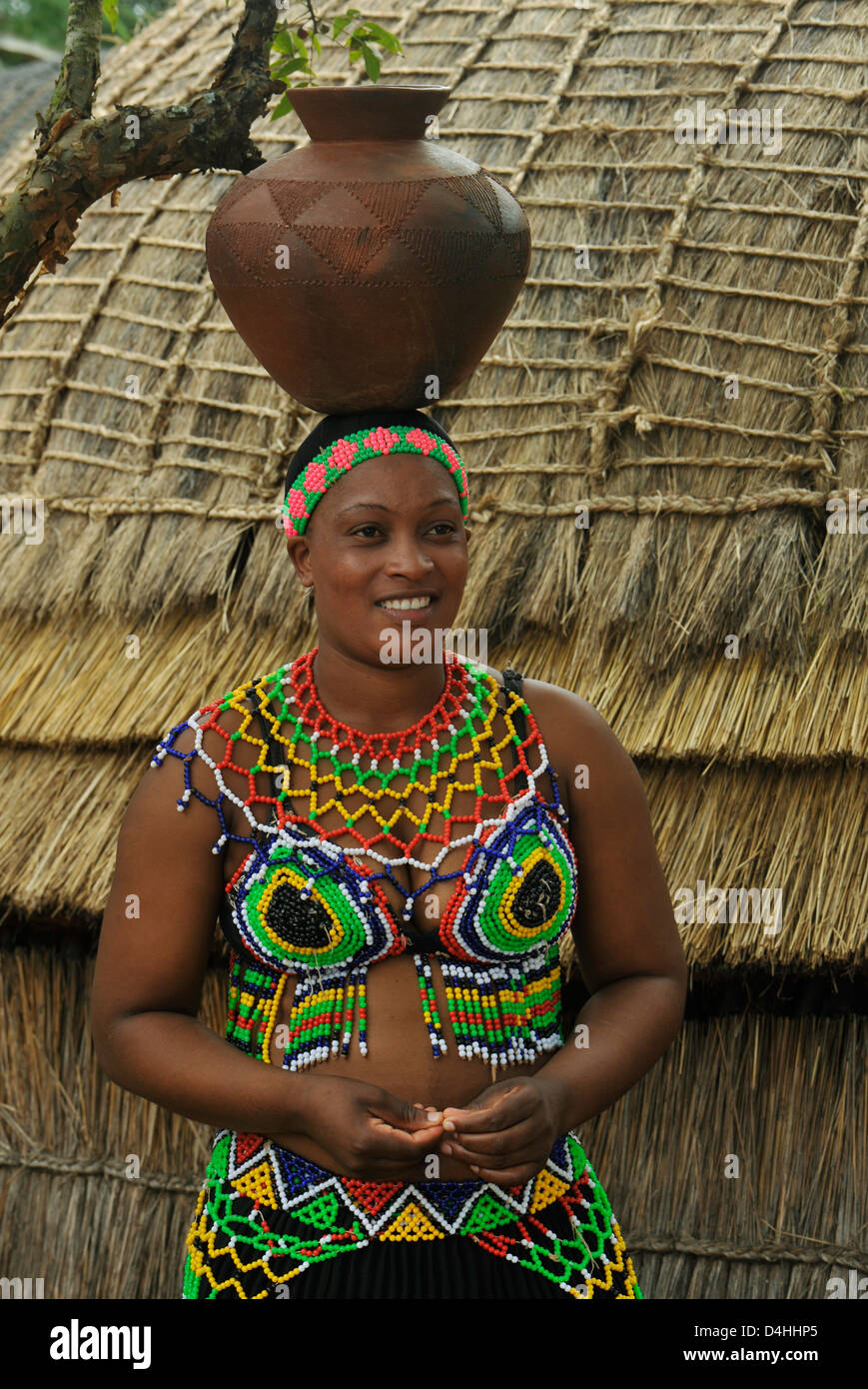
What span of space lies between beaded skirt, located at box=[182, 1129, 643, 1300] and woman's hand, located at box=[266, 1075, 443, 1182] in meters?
0.13

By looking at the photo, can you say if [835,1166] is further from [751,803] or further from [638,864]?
[638,864]

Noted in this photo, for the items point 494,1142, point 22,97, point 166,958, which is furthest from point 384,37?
point 22,97

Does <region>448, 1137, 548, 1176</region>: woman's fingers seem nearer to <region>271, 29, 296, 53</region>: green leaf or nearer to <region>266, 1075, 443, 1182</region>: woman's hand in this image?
<region>266, 1075, 443, 1182</region>: woman's hand

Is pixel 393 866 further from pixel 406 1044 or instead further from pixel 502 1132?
pixel 502 1132

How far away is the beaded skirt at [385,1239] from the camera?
7.07 feet

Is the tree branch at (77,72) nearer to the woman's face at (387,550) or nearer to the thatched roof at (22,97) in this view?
the woman's face at (387,550)

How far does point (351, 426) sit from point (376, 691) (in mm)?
357

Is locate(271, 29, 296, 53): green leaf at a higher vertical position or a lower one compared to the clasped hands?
higher

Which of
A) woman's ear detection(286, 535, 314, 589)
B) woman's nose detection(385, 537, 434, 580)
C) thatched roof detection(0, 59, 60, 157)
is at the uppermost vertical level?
thatched roof detection(0, 59, 60, 157)

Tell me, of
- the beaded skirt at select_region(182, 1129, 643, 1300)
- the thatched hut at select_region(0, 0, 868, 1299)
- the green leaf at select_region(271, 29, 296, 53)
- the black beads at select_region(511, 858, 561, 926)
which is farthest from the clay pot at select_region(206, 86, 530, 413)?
the thatched hut at select_region(0, 0, 868, 1299)

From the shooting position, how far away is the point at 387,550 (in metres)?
2.14

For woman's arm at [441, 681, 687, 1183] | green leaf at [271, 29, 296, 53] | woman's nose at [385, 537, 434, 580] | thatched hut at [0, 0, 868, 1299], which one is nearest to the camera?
woman's nose at [385, 537, 434, 580]

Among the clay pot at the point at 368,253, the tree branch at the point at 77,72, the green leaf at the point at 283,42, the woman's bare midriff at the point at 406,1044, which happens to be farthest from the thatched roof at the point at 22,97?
the woman's bare midriff at the point at 406,1044

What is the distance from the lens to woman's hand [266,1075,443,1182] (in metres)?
1.99
